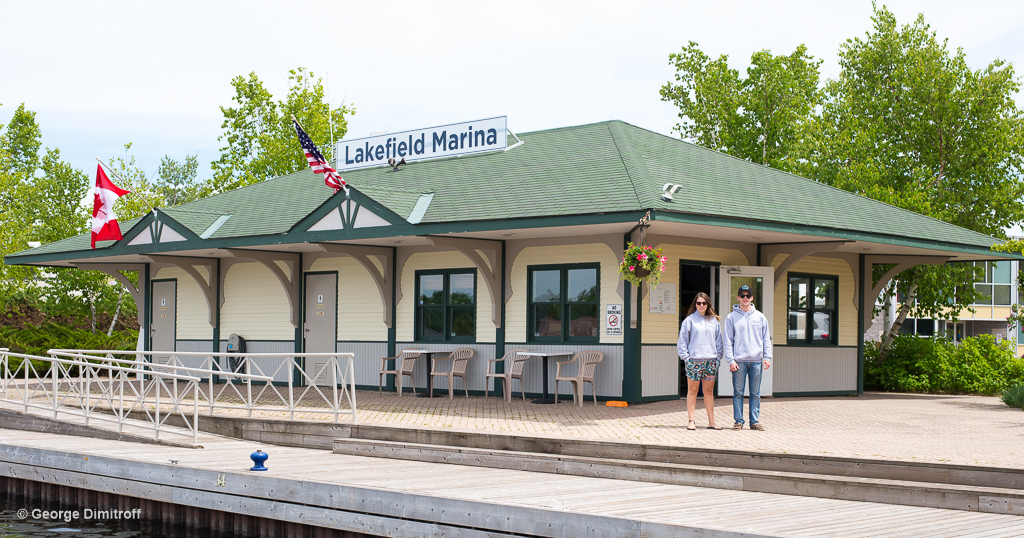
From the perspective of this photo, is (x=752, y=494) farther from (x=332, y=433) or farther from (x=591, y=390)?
(x=591, y=390)

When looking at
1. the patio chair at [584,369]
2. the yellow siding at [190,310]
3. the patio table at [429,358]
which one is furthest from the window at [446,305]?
the yellow siding at [190,310]

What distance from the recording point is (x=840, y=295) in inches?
694

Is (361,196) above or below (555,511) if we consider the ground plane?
above

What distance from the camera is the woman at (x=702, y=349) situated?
36.8 ft

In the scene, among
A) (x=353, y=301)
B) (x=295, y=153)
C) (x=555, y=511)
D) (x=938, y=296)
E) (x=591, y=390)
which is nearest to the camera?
(x=555, y=511)

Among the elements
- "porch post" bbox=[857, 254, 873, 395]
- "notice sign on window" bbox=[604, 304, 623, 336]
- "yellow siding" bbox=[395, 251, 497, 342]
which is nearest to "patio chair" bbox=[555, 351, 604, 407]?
"notice sign on window" bbox=[604, 304, 623, 336]

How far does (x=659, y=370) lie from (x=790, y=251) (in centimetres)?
318

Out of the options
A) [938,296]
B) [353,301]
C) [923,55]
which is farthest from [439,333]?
[923,55]

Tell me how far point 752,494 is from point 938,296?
702 inches

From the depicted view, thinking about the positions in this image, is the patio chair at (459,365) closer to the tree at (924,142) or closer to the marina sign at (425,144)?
the marina sign at (425,144)

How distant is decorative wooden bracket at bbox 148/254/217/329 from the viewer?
20.1 meters

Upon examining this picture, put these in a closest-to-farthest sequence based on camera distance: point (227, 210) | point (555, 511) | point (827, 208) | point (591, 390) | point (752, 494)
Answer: point (555, 511), point (752, 494), point (591, 390), point (827, 208), point (227, 210)

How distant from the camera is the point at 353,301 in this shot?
18078mm

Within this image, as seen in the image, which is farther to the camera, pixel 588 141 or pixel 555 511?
pixel 588 141
